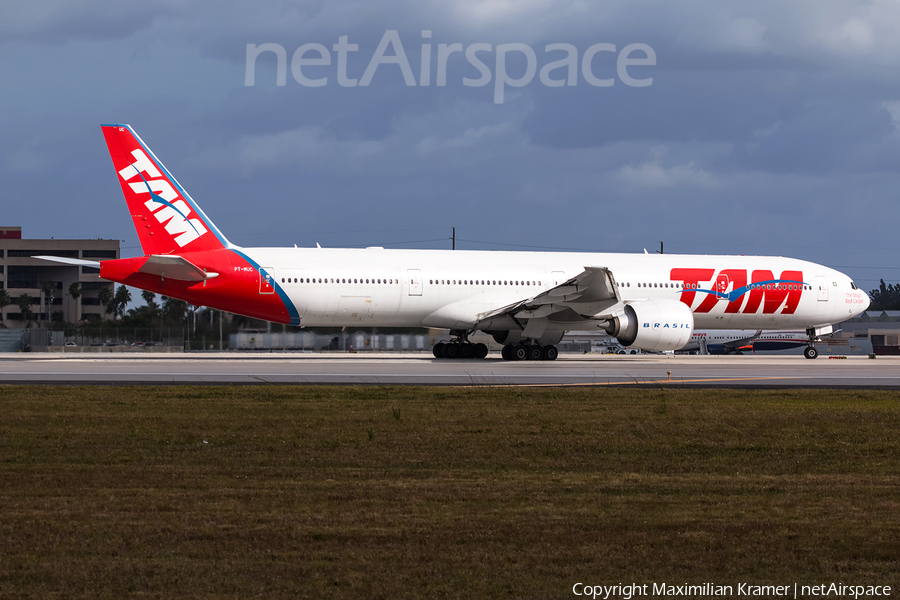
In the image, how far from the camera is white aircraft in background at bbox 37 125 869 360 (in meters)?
29.3

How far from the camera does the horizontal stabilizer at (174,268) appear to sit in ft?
93.4

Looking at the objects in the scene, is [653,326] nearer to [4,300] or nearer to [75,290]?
[75,290]

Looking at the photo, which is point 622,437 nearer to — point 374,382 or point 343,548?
point 343,548

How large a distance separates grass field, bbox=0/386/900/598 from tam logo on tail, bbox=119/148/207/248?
55.4ft

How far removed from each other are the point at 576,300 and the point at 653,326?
268 centimetres

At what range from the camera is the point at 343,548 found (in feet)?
19.2

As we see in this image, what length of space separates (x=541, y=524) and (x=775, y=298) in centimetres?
3019

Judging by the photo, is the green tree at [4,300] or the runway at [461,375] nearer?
the runway at [461,375]

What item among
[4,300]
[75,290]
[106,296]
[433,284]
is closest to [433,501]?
[433,284]

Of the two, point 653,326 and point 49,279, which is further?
point 49,279

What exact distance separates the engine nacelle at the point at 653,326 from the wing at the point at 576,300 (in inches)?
27.5

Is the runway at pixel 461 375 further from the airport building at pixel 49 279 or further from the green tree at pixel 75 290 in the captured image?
the airport building at pixel 49 279

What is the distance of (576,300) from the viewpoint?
29.4 m

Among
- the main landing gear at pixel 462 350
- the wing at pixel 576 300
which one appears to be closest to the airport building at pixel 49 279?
the main landing gear at pixel 462 350
